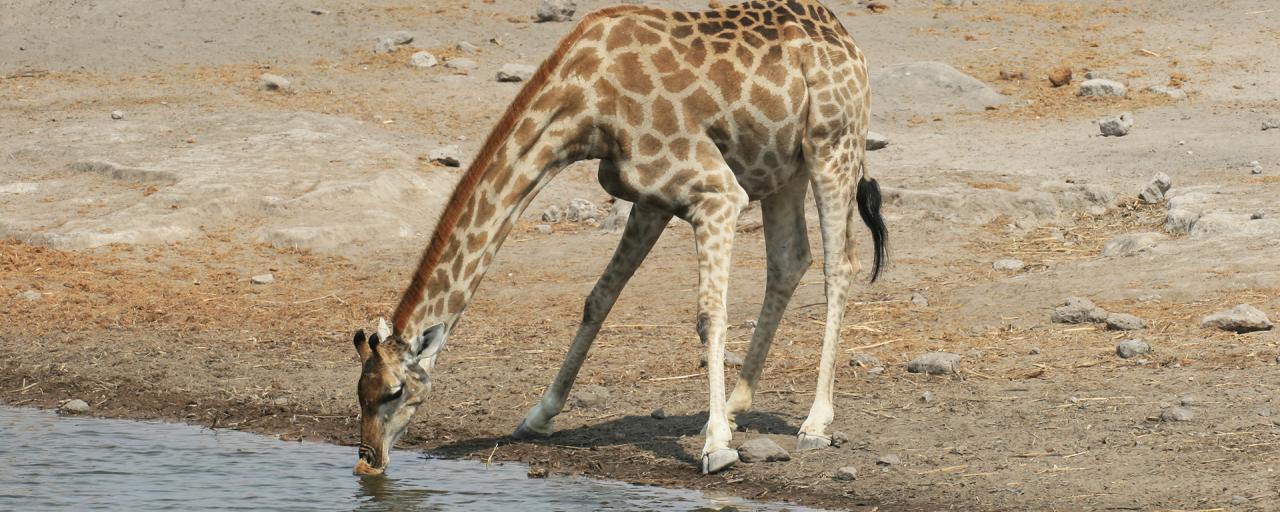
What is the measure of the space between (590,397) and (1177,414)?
3.10 meters

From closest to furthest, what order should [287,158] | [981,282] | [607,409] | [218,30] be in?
[607,409]
[981,282]
[287,158]
[218,30]

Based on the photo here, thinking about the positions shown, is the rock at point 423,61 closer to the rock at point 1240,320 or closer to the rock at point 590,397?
the rock at point 590,397

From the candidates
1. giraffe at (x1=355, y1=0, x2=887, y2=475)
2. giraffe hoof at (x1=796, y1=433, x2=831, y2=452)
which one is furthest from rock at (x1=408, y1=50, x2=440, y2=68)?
giraffe hoof at (x1=796, y1=433, x2=831, y2=452)

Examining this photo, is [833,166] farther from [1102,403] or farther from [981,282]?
[981,282]

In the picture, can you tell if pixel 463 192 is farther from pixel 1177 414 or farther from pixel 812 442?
pixel 1177 414

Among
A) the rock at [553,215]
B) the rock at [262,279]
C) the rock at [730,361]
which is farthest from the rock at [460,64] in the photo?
the rock at [730,361]

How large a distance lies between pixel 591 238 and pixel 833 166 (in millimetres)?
5652

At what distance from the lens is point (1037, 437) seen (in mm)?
7719

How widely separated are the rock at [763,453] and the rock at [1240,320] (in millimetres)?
3198

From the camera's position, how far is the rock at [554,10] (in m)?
21.1

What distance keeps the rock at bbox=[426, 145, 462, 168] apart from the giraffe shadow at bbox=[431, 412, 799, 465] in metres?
7.10

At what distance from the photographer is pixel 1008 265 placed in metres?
11.8

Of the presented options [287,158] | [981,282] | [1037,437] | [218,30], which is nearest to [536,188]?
[1037,437]

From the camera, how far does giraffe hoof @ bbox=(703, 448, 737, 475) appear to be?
7496 mm
